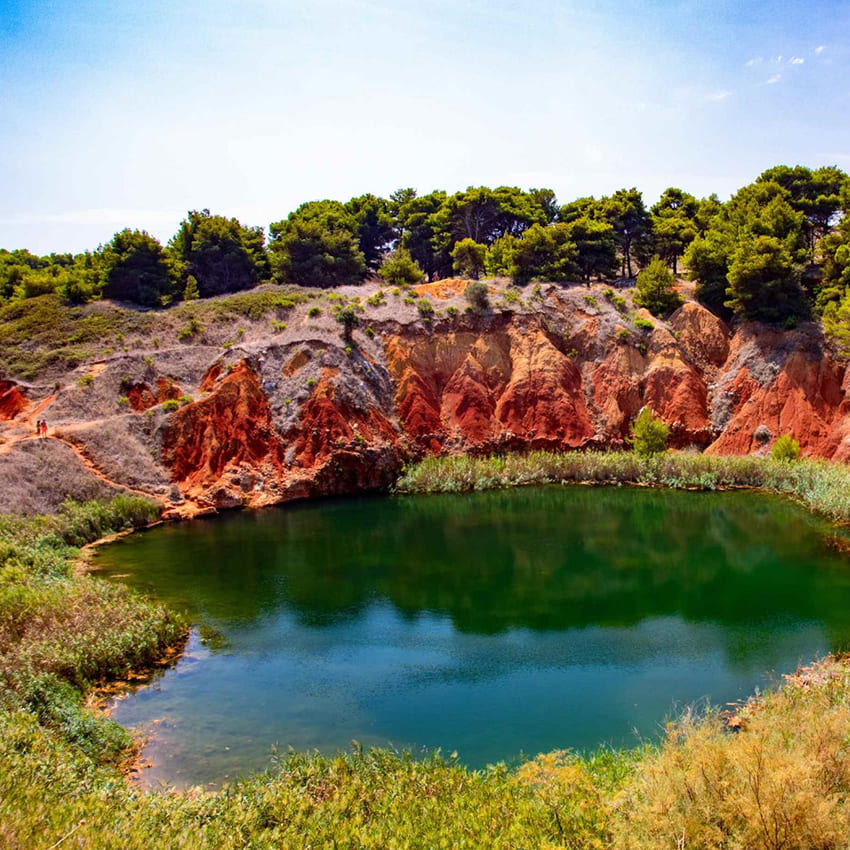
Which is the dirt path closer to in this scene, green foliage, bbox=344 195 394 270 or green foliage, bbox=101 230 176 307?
green foliage, bbox=101 230 176 307

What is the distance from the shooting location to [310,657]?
2136 centimetres

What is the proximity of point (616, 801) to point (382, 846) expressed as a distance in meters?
3.56

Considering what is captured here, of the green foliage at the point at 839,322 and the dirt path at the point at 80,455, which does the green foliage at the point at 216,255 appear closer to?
the dirt path at the point at 80,455

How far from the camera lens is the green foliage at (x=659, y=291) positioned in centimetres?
5562

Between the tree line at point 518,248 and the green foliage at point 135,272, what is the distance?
0.26ft

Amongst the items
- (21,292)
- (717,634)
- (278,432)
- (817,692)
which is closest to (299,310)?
(278,432)

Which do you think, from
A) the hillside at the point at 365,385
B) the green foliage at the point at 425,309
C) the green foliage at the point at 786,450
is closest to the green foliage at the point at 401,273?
the hillside at the point at 365,385

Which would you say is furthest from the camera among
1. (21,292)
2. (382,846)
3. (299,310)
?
(21,292)

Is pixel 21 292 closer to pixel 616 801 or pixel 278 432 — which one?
pixel 278 432

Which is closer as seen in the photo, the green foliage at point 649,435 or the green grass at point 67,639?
the green grass at point 67,639

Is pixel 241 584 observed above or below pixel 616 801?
below

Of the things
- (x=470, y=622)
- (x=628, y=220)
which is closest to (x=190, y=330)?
(x=470, y=622)

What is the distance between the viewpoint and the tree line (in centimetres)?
5122

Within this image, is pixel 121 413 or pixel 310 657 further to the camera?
pixel 121 413
